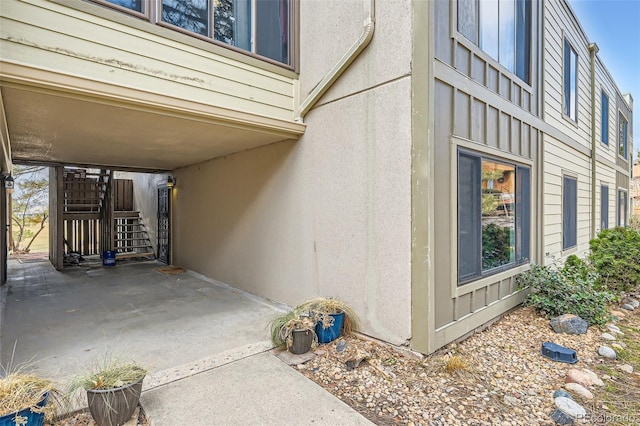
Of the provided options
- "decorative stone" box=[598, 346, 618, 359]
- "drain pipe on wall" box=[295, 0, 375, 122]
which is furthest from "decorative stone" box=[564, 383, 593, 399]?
"drain pipe on wall" box=[295, 0, 375, 122]

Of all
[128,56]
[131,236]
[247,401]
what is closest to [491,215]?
[247,401]

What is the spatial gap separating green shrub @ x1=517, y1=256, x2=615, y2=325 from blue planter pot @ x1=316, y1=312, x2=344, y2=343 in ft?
9.05

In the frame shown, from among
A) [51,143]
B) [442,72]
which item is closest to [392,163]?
[442,72]

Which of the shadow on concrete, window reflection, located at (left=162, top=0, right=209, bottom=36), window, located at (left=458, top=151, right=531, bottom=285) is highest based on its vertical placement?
window reflection, located at (left=162, top=0, right=209, bottom=36)

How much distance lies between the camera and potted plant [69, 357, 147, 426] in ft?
7.05

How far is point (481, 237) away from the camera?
3914 millimetres

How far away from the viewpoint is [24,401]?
6.32 feet

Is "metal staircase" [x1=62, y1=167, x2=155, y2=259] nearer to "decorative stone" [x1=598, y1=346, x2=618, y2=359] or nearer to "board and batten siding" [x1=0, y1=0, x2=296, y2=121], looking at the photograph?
"board and batten siding" [x1=0, y1=0, x2=296, y2=121]

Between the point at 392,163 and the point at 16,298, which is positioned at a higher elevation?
the point at 392,163

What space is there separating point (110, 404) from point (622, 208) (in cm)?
1476

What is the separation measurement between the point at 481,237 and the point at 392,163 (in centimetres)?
153

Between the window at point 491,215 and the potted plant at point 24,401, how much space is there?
3.54m

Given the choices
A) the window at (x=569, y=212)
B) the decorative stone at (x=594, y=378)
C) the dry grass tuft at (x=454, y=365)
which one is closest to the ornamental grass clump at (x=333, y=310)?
the dry grass tuft at (x=454, y=365)

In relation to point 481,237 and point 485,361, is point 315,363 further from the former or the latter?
point 481,237
